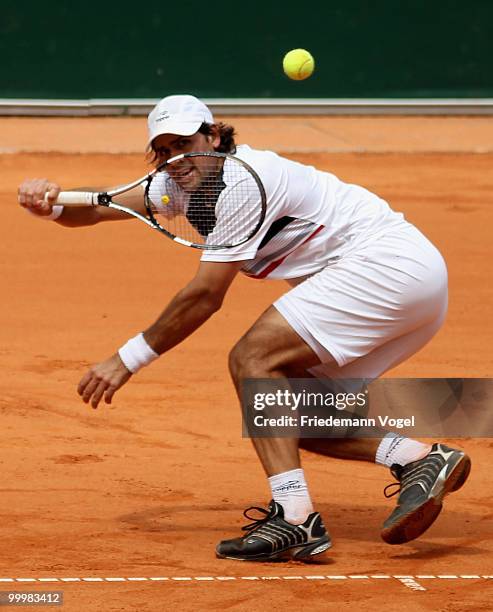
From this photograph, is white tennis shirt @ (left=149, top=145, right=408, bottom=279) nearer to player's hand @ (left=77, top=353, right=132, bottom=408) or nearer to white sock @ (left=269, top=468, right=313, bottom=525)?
player's hand @ (left=77, top=353, right=132, bottom=408)

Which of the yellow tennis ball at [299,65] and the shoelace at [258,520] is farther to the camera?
the yellow tennis ball at [299,65]

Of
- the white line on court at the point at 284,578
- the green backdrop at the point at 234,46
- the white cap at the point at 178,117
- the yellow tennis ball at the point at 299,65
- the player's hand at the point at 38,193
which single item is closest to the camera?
the white line on court at the point at 284,578

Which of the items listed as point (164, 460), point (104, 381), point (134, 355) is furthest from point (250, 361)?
point (164, 460)

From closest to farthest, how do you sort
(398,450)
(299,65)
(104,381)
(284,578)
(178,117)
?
(284,578), (104,381), (178,117), (398,450), (299,65)

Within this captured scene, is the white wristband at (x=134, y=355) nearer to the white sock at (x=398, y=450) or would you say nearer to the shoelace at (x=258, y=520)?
the shoelace at (x=258, y=520)

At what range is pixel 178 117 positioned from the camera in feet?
17.1

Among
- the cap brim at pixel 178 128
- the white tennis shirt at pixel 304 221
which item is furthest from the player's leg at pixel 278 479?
the cap brim at pixel 178 128

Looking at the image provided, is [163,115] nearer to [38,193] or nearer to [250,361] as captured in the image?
[38,193]

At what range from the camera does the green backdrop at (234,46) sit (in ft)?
52.3

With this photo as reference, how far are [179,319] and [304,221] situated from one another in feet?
1.99

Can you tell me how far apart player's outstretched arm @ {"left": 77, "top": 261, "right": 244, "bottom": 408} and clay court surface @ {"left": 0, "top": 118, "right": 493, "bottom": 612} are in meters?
0.59

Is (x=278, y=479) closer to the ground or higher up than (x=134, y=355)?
closer to the ground

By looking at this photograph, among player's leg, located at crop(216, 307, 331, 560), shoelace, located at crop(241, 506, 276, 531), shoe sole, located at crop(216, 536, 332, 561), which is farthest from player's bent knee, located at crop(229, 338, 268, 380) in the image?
shoe sole, located at crop(216, 536, 332, 561)

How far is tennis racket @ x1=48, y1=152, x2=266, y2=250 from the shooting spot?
16.7ft
